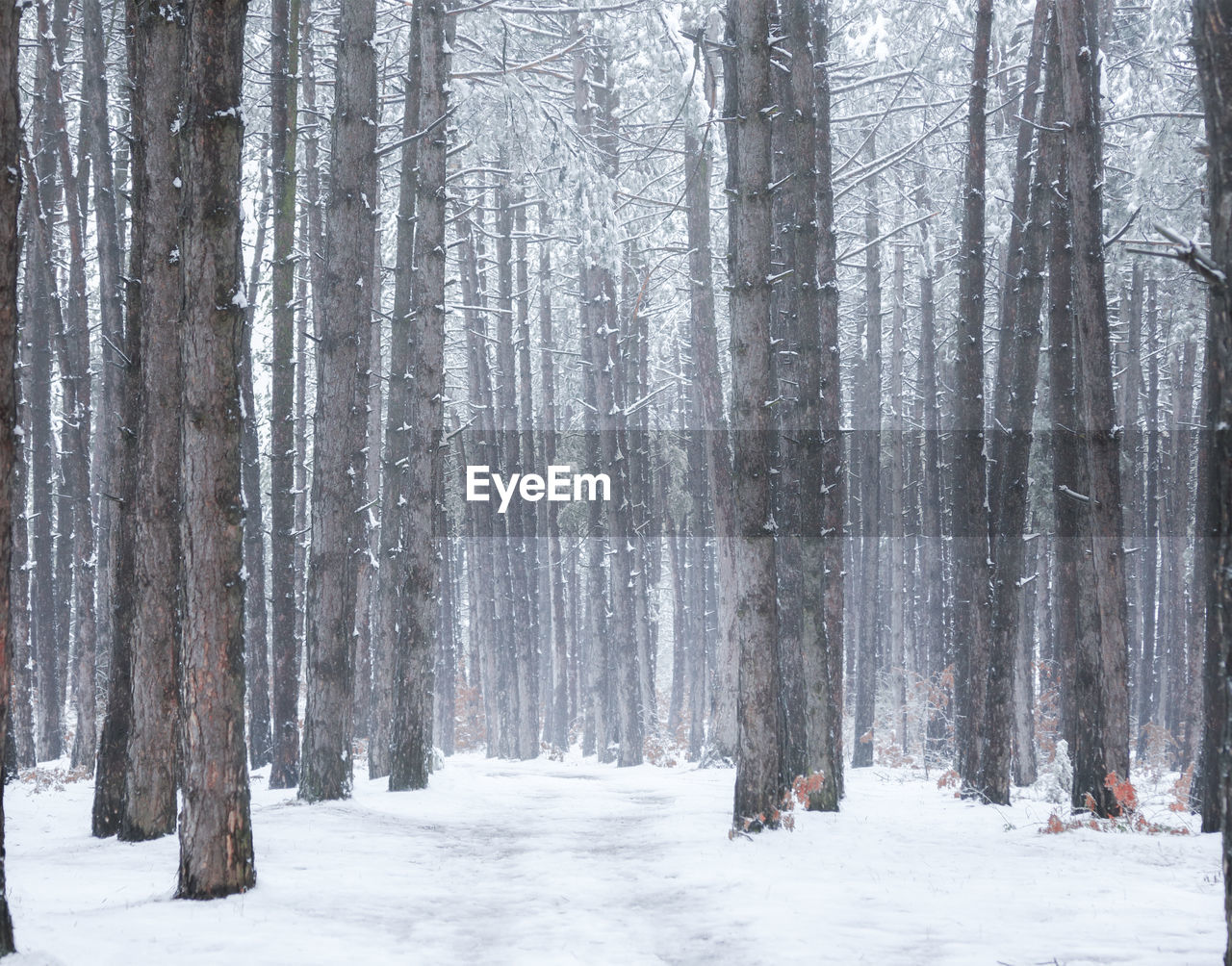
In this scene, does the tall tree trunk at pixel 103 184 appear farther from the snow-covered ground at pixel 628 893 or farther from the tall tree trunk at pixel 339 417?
the snow-covered ground at pixel 628 893

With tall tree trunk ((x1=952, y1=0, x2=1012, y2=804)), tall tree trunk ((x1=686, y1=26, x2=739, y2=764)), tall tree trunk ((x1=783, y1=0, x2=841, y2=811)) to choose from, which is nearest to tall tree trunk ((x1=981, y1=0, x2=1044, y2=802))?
tall tree trunk ((x1=952, y1=0, x2=1012, y2=804))

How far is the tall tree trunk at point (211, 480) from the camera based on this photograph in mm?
6191

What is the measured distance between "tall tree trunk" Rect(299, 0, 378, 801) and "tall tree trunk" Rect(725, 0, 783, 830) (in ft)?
14.0

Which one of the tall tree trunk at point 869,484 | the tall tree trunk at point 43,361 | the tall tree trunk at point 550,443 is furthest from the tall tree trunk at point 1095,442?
the tall tree trunk at point 550,443

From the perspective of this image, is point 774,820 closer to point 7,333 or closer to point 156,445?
point 156,445

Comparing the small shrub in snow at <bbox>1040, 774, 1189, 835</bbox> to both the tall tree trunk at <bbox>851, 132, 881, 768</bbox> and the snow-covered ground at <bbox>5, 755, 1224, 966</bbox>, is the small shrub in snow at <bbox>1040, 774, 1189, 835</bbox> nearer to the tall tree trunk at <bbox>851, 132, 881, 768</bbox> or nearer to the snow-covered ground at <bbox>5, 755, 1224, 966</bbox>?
the snow-covered ground at <bbox>5, 755, 1224, 966</bbox>

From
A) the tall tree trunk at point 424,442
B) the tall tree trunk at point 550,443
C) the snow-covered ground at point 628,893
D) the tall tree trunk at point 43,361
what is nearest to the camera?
the snow-covered ground at point 628,893

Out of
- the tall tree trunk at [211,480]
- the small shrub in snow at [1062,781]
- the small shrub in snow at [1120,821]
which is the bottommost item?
the small shrub in snow at [1062,781]

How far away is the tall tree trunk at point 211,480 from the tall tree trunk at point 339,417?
527 centimetres

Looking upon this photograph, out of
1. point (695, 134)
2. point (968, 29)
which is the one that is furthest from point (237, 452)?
point (968, 29)

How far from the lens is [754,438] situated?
9.12 m

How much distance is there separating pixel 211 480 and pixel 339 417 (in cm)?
551

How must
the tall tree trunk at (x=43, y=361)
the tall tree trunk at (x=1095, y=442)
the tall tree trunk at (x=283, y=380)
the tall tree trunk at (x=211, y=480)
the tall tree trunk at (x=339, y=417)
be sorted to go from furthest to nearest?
the tall tree trunk at (x=43, y=361), the tall tree trunk at (x=283, y=380), the tall tree trunk at (x=339, y=417), the tall tree trunk at (x=1095, y=442), the tall tree trunk at (x=211, y=480)

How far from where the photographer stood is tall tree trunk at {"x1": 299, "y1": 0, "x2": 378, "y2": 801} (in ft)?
37.9
